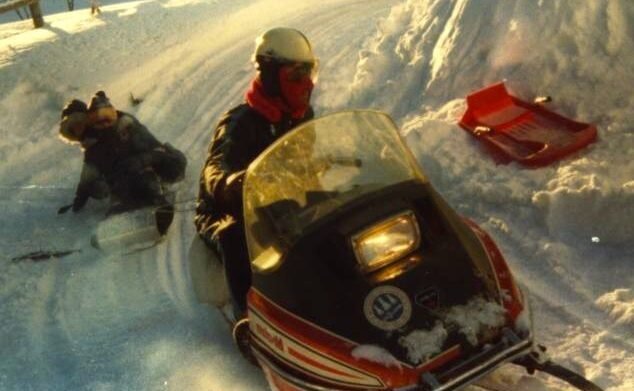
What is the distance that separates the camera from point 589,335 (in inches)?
147

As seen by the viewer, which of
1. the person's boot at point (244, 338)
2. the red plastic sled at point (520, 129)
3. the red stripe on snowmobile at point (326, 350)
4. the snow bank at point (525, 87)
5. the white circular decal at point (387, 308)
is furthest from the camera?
the red plastic sled at point (520, 129)

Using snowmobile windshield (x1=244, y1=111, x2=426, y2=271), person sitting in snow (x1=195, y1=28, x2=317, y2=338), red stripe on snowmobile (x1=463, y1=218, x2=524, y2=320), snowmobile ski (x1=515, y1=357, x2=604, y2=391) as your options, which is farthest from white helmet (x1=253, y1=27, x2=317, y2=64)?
snowmobile ski (x1=515, y1=357, x2=604, y2=391)

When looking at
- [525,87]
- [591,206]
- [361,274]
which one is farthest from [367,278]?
[525,87]

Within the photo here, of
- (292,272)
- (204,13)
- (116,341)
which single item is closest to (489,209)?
(292,272)

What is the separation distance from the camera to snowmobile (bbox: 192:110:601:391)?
282 centimetres

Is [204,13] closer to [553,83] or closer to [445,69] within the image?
[445,69]

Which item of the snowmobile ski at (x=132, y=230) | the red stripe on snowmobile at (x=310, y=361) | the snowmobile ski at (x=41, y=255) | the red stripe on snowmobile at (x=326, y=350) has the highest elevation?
the red stripe on snowmobile at (x=326, y=350)

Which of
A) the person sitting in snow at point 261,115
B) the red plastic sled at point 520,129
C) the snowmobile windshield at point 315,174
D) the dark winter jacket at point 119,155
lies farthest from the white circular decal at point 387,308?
the dark winter jacket at point 119,155

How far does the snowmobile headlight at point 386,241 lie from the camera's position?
2971 mm

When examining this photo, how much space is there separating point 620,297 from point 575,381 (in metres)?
1.16

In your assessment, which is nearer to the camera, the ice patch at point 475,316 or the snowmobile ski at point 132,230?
the ice patch at point 475,316

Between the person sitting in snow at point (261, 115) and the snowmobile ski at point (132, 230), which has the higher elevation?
the person sitting in snow at point (261, 115)

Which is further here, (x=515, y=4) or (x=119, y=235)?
(x=515, y=4)

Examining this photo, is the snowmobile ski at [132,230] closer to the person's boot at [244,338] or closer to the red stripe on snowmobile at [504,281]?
the person's boot at [244,338]
